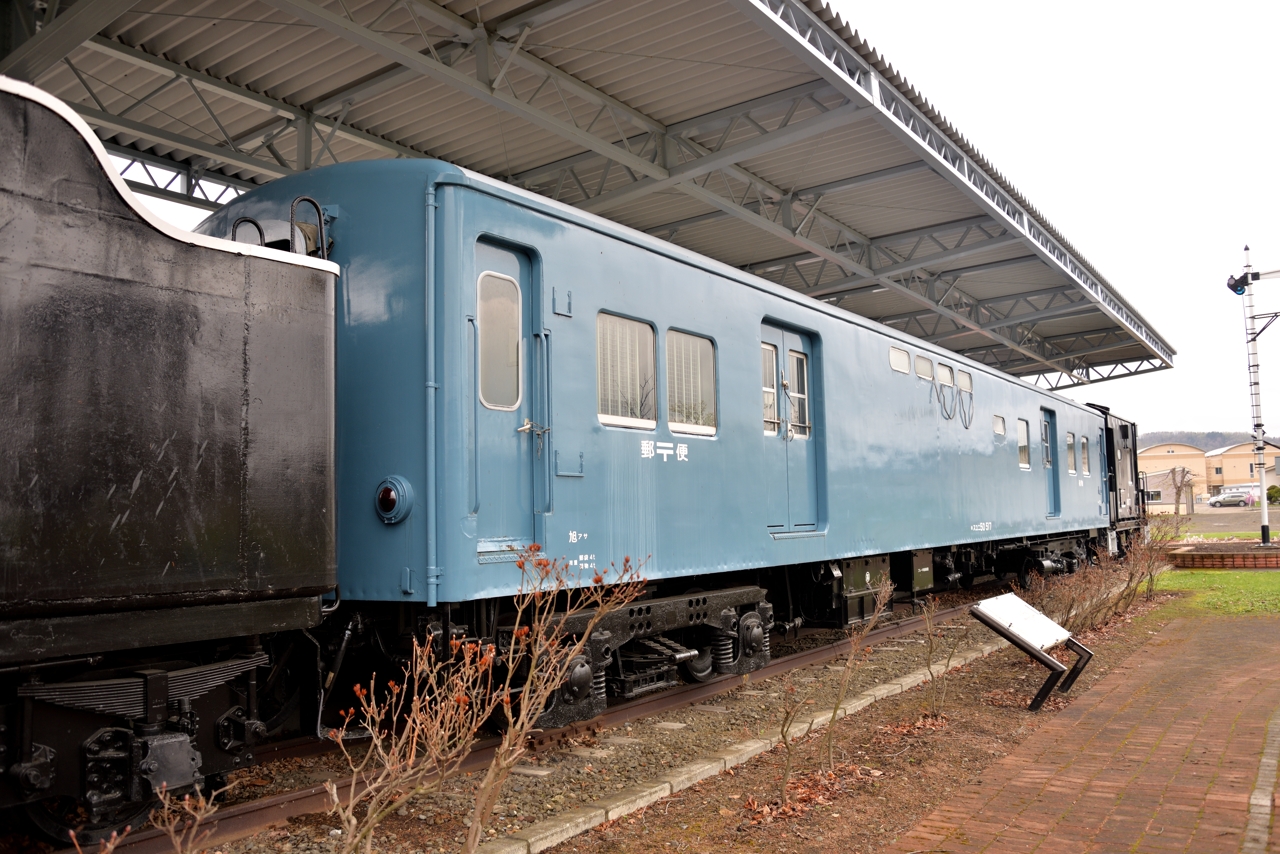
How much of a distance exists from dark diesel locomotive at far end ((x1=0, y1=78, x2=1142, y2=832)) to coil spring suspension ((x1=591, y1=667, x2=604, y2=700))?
35mm

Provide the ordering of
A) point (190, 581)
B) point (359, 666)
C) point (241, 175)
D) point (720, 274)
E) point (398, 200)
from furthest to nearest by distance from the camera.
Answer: point (241, 175) → point (720, 274) → point (359, 666) → point (398, 200) → point (190, 581)

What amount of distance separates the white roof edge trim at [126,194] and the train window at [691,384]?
8.77 ft

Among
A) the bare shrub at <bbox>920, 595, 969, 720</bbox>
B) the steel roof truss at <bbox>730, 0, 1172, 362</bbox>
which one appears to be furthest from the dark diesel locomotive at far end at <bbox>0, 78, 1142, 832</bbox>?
the steel roof truss at <bbox>730, 0, 1172, 362</bbox>

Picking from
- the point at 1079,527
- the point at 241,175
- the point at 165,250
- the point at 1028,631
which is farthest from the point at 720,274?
the point at 1079,527

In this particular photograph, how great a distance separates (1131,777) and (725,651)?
2.78m

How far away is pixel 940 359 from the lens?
11.1m

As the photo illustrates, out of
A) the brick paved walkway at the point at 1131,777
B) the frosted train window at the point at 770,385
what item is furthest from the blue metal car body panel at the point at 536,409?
the brick paved walkway at the point at 1131,777

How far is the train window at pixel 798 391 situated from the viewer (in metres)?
8.20

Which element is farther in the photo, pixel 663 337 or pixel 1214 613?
pixel 1214 613

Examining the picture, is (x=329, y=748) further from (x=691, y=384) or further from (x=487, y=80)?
(x=487, y=80)

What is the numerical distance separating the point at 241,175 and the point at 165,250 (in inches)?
443

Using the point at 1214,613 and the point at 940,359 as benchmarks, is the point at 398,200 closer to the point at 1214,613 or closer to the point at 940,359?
the point at 940,359

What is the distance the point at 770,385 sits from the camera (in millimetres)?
7902

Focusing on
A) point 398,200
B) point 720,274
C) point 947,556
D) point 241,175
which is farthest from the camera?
point 241,175
